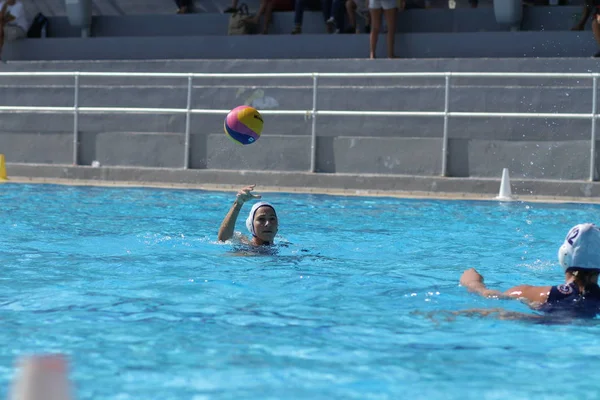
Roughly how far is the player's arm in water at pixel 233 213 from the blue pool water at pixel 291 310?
0.17 m

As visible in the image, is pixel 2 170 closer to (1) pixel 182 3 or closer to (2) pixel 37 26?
(2) pixel 37 26

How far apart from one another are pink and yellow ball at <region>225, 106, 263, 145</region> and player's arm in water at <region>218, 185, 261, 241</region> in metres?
2.92

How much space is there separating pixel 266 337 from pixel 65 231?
520cm

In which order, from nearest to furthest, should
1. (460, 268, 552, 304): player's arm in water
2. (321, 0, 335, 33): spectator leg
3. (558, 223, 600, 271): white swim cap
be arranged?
(558, 223, 600, 271): white swim cap
(460, 268, 552, 304): player's arm in water
(321, 0, 335, 33): spectator leg

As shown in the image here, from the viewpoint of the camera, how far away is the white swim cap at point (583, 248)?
5258 mm

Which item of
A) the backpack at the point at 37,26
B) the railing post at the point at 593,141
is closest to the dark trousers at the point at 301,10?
the backpack at the point at 37,26

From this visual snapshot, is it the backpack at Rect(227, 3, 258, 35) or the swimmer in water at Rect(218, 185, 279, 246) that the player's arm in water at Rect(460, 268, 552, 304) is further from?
the backpack at Rect(227, 3, 258, 35)

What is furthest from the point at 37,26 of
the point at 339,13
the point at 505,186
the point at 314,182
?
the point at 505,186

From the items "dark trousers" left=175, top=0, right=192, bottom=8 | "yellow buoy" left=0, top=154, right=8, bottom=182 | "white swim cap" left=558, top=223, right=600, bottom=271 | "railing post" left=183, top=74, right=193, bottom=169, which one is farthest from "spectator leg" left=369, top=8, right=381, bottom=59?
"white swim cap" left=558, top=223, right=600, bottom=271

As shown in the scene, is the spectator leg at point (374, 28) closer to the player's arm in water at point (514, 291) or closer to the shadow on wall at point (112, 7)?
the shadow on wall at point (112, 7)

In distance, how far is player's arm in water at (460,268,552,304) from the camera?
5.62 meters

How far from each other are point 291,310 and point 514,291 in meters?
1.38

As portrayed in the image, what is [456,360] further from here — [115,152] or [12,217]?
[115,152]

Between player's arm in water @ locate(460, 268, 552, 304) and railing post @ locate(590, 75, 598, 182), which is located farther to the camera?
railing post @ locate(590, 75, 598, 182)
